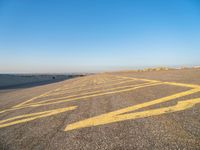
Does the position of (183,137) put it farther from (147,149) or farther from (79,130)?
(79,130)

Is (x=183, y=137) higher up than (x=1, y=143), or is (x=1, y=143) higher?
(x=183, y=137)

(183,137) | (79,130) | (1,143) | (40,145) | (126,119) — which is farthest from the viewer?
(126,119)

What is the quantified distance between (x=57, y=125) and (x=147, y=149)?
5.47ft

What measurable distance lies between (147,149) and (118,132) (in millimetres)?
528

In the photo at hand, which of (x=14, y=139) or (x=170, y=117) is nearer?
(x=14, y=139)

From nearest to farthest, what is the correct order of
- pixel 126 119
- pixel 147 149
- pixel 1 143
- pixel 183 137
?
pixel 147 149, pixel 183 137, pixel 1 143, pixel 126 119

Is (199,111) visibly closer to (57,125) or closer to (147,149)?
(147,149)

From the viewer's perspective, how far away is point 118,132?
196 centimetres

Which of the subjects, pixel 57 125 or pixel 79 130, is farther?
pixel 57 125

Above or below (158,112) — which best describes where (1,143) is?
below

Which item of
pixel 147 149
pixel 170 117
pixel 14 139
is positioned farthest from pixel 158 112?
pixel 14 139

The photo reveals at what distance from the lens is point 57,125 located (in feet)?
8.25

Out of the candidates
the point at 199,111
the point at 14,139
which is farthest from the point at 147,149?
the point at 14,139

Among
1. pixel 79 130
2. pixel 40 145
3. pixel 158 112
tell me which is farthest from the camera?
pixel 158 112
